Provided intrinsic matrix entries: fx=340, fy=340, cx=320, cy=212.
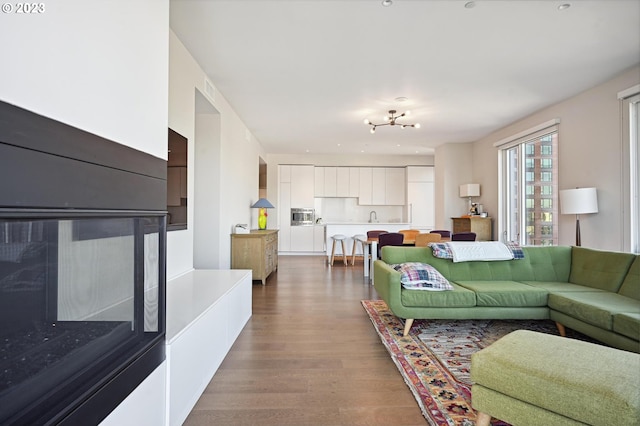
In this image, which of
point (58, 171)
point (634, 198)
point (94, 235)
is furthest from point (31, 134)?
point (634, 198)

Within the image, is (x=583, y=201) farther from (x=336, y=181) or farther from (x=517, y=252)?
(x=336, y=181)

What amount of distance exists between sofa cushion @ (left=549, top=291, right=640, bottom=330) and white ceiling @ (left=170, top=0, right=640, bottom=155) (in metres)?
2.41

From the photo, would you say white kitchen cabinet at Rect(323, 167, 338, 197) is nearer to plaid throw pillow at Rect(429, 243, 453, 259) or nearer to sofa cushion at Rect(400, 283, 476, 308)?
plaid throw pillow at Rect(429, 243, 453, 259)

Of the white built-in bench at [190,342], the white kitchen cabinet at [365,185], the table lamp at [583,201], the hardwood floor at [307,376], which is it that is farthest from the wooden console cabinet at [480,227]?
the white built-in bench at [190,342]

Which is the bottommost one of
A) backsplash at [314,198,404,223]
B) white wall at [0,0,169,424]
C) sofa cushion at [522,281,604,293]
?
sofa cushion at [522,281,604,293]

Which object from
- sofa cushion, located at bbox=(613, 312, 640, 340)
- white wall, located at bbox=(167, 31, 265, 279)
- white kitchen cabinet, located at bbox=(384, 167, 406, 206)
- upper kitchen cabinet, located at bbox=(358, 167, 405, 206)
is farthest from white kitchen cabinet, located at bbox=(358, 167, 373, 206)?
sofa cushion, located at bbox=(613, 312, 640, 340)

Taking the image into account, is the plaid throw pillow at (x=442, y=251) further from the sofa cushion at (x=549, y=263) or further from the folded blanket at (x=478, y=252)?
the sofa cushion at (x=549, y=263)

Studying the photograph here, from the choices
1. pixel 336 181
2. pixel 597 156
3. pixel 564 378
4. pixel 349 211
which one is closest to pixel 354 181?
pixel 336 181

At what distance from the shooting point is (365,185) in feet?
32.3

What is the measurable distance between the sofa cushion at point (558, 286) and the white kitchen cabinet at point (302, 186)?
666cm

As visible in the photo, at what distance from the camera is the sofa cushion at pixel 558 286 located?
10.5 ft

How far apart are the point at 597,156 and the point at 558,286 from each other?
225cm

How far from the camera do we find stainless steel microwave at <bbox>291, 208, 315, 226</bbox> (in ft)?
31.5

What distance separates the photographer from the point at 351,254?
25.9ft
